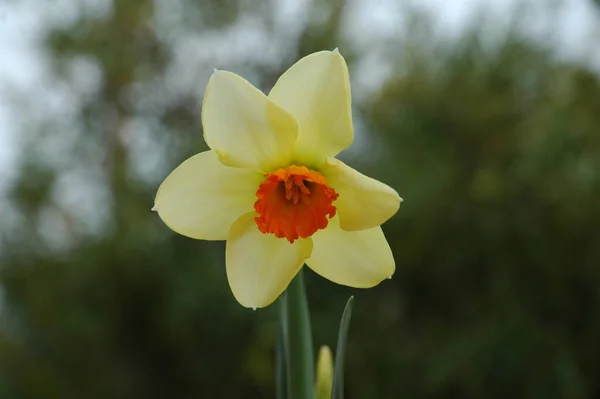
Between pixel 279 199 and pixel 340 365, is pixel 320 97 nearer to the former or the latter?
pixel 279 199

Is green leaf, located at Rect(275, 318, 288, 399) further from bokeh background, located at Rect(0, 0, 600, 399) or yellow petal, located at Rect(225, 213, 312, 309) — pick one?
bokeh background, located at Rect(0, 0, 600, 399)

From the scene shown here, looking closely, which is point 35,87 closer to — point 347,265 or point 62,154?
point 62,154

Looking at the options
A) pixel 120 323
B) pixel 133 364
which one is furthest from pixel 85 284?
pixel 133 364

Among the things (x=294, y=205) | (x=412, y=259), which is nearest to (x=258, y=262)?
(x=294, y=205)

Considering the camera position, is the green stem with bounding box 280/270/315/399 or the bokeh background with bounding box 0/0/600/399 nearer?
the green stem with bounding box 280/270/315/399

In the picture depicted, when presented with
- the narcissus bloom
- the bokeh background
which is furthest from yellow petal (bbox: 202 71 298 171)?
the bokeh background

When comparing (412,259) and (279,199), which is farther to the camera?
(412,259)

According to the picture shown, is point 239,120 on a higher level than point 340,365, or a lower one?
higher
